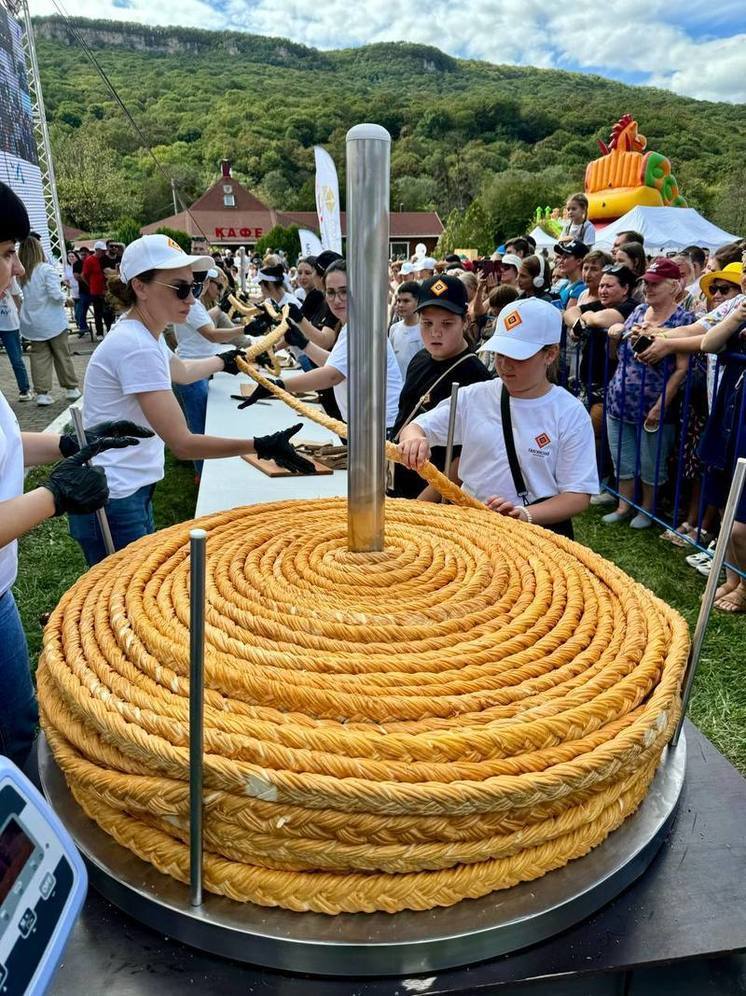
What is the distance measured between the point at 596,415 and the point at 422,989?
4971mm

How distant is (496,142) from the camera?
6962 centimetres

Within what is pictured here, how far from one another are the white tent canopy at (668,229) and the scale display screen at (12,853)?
44.8 feet

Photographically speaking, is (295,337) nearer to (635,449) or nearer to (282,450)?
(282,450)

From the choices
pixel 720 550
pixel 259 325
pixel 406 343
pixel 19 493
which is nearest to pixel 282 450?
pixel 19 493

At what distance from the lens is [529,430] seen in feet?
6.98

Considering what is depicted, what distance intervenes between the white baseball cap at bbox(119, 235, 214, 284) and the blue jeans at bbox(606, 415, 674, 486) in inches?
128

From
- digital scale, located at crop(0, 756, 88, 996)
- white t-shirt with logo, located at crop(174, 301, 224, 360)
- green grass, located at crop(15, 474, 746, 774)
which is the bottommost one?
green grass, located at crop(15, 474, 746, 774)

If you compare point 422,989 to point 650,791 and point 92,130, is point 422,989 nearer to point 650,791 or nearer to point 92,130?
point 650,791

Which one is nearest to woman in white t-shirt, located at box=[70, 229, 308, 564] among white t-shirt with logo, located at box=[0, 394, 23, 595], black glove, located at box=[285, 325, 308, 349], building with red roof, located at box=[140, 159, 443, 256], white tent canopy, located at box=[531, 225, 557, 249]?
white t-shirt with logo, located at box=[0, 394, 23, 595]

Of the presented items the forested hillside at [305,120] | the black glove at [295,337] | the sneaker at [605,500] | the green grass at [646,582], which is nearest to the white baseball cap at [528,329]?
the green grass at [646,582]

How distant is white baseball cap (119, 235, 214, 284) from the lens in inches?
87.0

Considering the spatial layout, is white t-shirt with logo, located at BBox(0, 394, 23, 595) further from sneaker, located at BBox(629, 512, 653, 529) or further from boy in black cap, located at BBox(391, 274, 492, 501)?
sneaker, located at BBox(629, 512, 653, 529)

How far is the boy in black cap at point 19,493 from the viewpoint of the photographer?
131 centimetres

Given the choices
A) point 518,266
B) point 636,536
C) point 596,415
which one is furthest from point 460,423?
point 518,266
